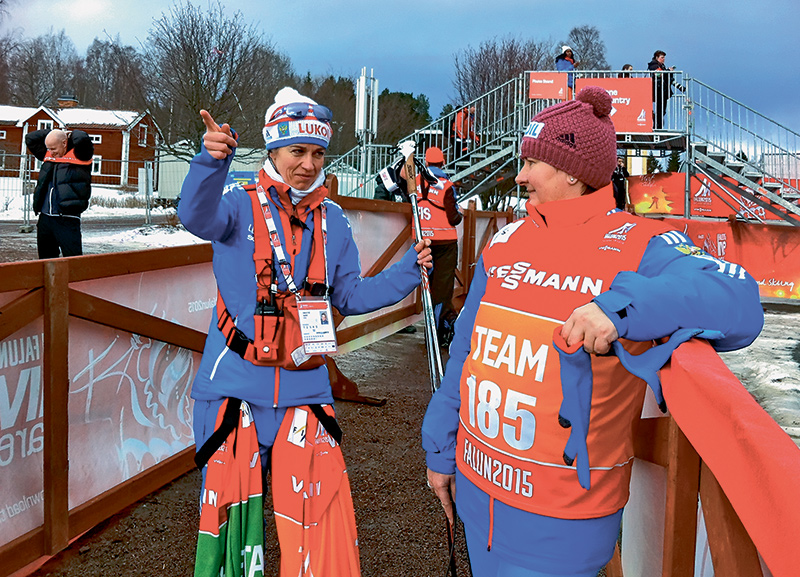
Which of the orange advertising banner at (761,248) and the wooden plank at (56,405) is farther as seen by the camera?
the orange advertising banner at (761,248)

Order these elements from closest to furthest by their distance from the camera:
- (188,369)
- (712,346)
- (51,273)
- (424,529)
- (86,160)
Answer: (712,346), (51,273), (424,529), (188,369), (86,160)

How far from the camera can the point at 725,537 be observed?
4.14ft

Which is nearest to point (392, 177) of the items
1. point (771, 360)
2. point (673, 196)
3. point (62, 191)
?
point (62, 191)

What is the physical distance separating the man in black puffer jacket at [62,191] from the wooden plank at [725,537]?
7.90m

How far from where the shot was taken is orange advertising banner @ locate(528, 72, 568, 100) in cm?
1778

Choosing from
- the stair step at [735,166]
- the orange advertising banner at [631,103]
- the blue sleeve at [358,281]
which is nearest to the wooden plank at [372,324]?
the blue sleeve at [358,281]

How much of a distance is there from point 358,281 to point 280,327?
20.7 inches

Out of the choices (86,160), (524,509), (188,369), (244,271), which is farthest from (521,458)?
(86,160)

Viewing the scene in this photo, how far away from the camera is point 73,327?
147 inches

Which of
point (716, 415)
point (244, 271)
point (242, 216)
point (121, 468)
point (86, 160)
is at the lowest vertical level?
point (121, 468)

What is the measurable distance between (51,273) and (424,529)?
8.17 feet

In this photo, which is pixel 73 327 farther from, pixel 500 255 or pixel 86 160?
pixel 86 160

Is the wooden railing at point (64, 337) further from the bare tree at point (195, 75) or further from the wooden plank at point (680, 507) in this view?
the bare tree at point (195, 75)

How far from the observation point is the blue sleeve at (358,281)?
290cm
